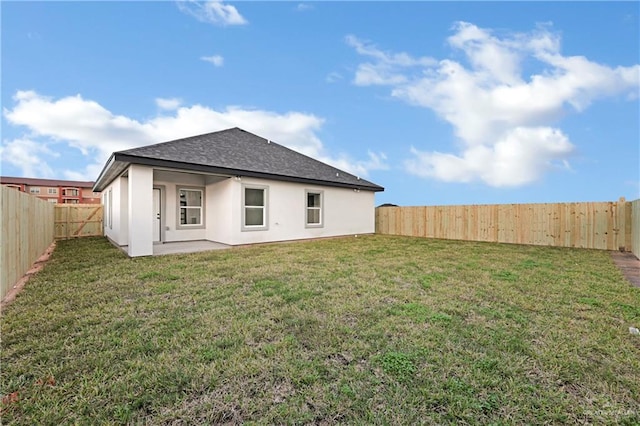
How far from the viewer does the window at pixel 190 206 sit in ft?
34.2

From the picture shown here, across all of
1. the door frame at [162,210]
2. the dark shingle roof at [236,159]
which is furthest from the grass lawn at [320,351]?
the door frame at [162,210]

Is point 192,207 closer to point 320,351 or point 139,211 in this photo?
point 139,211

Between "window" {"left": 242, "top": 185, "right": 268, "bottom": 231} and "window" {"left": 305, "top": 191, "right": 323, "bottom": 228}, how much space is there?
2.17 metres

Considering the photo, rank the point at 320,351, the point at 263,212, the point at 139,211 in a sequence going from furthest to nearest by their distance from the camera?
the point at 263,212
the point at 139,211
the point at 320,351

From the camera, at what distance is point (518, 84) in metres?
9.30

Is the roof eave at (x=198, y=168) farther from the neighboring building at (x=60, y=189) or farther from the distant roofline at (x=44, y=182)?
the distant roofline at (x=44, y=182)

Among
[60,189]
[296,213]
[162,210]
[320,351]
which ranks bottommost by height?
[320,351]

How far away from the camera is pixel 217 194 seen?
10.2m

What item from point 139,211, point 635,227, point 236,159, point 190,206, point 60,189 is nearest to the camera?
point 139,211

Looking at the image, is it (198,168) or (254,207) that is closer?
(198,168)

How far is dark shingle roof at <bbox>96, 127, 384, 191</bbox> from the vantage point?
26.0 feet

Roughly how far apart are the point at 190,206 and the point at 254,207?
271 centimetres

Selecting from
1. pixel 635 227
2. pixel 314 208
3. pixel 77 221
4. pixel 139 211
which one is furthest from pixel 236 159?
pixel 635 227

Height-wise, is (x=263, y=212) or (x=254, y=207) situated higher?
(x=254, y=207)
